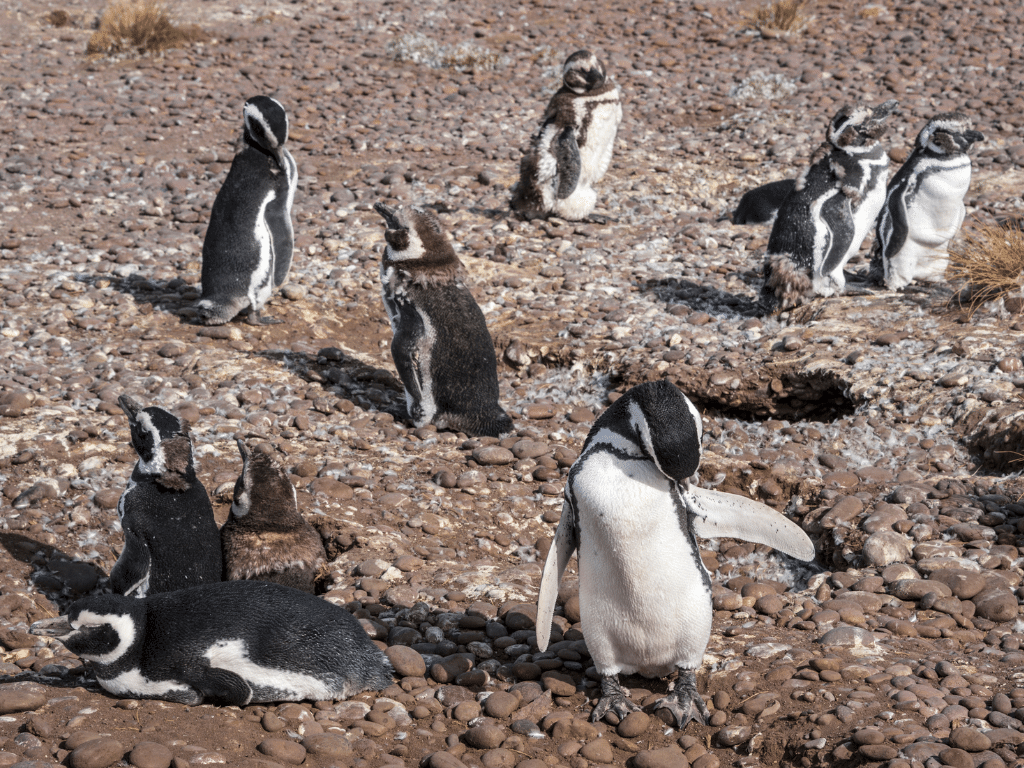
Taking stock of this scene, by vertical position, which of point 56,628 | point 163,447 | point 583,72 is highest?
point 583,72

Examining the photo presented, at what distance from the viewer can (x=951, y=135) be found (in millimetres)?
6398

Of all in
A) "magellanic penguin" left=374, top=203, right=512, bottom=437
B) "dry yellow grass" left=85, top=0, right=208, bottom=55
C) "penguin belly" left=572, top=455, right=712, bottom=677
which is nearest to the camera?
"penguin belly" left=572, top=455, right=712, bottom=677

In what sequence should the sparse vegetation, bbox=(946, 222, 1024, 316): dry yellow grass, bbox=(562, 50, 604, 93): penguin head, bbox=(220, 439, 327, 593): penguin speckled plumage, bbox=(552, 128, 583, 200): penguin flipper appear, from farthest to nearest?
the sparse vegetation, bbox=(562, 50, 604, 93): penguin head, bbox=(552, 128, 583, 200): penguin flipper, bbox=(946, 222, 1024, 316): dry yellow grass, bbox=(220, 439, 327, 593): penguin speckled plumage

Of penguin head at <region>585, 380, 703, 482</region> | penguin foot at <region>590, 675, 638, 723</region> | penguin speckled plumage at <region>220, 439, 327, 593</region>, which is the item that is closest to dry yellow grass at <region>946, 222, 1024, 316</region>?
penguin head at <region>585, 380, 703, 482</region>

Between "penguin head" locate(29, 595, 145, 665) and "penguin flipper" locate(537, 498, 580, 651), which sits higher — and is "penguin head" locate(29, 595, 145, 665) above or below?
below

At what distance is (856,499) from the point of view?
423cm

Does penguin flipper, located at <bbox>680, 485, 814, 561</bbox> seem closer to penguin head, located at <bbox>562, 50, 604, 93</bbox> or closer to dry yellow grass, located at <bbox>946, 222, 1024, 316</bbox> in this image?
dry yellow grass, located at <bbox>946, 222, 1024, 316</bbox>

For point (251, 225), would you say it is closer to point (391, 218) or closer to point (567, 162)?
point (391, 218)

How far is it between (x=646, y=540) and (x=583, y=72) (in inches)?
246

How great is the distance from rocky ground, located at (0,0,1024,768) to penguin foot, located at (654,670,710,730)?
1.7 inches

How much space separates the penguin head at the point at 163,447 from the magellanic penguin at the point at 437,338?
71.1 inches

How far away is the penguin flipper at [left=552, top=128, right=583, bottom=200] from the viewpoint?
7.95 meters

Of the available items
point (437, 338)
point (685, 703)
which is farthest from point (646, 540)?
point (437, 338)

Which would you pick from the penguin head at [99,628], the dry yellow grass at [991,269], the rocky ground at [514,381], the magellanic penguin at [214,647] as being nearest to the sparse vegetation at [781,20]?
the rocky ground at [514,381]
